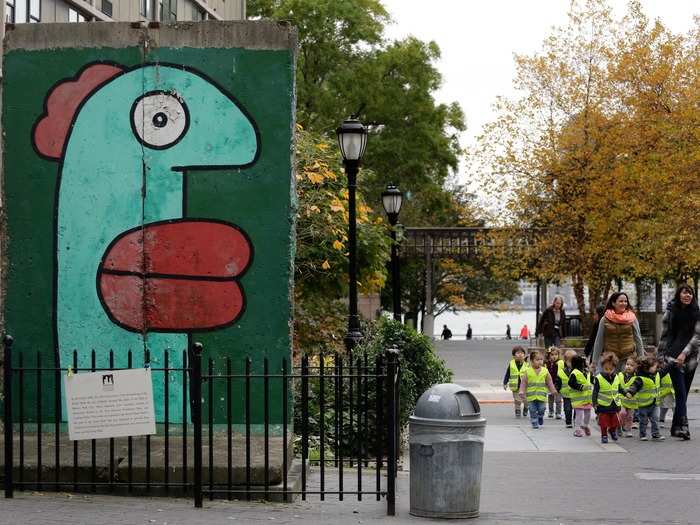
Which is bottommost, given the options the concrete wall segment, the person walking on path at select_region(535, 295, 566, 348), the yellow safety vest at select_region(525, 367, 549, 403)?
the yellow safety vest at select_region(525, 367, 549, 403)

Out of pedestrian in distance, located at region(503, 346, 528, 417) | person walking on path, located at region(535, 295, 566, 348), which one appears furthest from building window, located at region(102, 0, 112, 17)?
pedestrian in distance, located at region(503, 346, 528, 417)

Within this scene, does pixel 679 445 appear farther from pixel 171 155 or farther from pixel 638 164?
pixel 638 164

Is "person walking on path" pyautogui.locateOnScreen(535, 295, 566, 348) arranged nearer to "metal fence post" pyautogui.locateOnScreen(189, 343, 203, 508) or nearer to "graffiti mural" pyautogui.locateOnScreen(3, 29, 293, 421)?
"graffiti mural" pyautogui.locateOnScreen(3, 29, 293, 421)

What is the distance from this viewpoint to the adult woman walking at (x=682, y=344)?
46.3ft

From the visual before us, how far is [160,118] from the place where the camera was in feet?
32.7

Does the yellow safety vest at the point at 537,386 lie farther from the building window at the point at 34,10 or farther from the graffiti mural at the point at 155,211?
the building window at the point at 34,10

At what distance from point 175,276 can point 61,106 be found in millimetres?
1782

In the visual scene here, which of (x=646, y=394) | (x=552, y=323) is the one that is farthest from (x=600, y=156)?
(x=646, y=394)

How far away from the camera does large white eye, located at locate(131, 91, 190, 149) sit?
996 centimetres

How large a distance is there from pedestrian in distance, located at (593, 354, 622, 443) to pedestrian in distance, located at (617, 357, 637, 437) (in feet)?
0.53

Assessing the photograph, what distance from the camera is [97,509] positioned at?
325 inches

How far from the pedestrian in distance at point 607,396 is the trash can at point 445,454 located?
574 cm

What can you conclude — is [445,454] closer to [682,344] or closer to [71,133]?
[71,133]

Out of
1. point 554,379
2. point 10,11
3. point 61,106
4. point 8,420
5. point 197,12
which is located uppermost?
point 197,12
